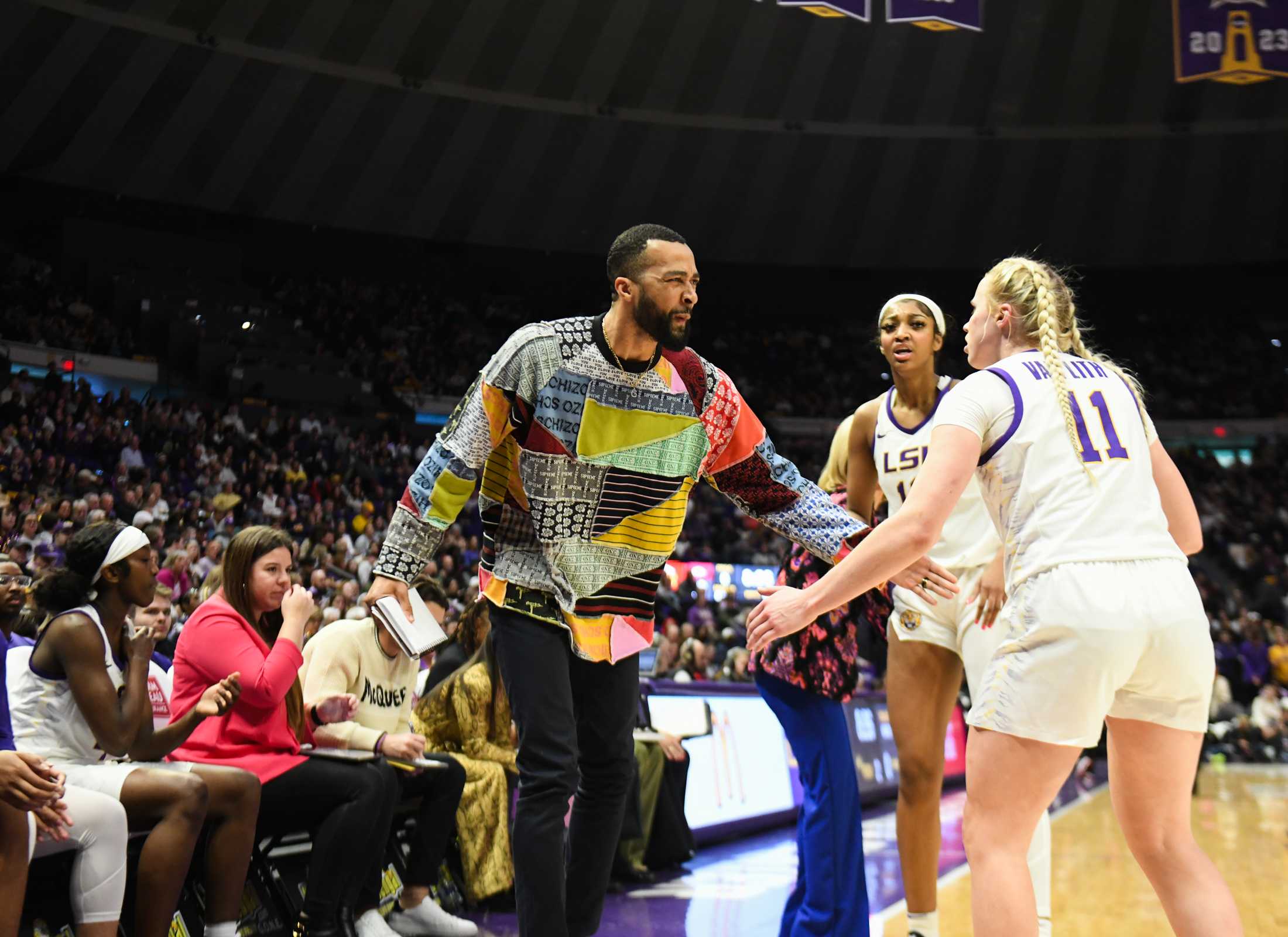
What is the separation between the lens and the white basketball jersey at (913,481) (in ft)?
13.2

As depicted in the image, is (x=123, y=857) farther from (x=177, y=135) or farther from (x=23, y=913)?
(x=177, y=135)

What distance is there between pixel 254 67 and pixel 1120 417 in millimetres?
22963

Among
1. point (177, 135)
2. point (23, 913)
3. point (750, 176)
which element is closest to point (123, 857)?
point (23, 913)

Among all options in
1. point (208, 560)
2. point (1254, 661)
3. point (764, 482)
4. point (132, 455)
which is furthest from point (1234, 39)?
point (132, 455)

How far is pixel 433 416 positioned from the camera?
2409 centimetres

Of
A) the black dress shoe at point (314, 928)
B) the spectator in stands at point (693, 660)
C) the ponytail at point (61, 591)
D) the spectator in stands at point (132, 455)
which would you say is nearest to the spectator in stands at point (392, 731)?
the black dress shoe at point (314, 928)

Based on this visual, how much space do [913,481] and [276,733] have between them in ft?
7.89

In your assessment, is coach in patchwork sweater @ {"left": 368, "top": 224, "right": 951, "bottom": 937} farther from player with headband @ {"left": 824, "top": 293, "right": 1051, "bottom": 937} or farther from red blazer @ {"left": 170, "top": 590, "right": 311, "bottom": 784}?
red blazer @ {"left": 170, "top": 590, "right": 311, "bottom": 784}

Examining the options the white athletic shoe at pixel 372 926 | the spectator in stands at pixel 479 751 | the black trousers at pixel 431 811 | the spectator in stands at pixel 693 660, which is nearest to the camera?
the white athletic shoe at pixel 372 926

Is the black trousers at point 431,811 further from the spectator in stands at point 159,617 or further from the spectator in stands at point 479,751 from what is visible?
the spectator in stands at point 159,617

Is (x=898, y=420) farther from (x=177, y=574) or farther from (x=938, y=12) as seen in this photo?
(x=938, y=12)

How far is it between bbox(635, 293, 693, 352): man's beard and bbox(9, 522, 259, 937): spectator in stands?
5.85 feet

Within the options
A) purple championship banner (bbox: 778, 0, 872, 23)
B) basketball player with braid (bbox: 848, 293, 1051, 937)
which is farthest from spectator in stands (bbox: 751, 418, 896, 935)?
purple championship banner (bbox: 778, 0, 872, 23)

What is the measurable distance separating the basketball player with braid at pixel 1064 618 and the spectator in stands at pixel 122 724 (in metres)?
2.00
